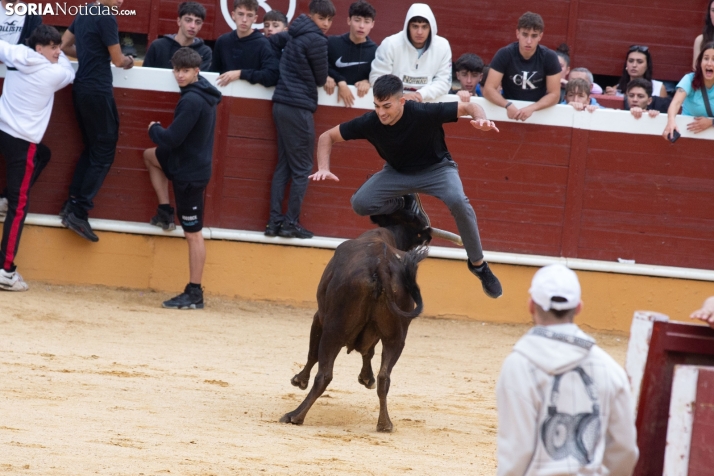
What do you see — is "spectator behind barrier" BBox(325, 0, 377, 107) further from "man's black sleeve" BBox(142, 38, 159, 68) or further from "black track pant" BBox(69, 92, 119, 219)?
"black track pant" BBox(69, 92, 119, 219)

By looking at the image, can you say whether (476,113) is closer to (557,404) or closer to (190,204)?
(557,404)

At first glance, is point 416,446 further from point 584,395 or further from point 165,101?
point 165,101

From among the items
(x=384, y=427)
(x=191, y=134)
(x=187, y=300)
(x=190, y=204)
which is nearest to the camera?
(x=384, y=427)

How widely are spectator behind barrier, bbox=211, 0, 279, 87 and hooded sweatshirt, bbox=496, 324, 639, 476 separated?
6758 millimetres

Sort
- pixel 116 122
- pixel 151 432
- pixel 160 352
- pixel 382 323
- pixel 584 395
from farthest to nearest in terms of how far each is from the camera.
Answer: pixel 116 122
pixel 160 352
pixel 382 323
pixel 151 432
pixel 584 395

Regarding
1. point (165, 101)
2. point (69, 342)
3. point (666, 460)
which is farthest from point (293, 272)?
point (666, 460)

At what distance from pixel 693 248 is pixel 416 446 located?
17.9ft

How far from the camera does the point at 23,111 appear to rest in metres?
8.75

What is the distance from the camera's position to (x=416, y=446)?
5.23 m

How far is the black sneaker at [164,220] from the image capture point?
939 cm

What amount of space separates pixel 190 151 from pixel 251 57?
115cm

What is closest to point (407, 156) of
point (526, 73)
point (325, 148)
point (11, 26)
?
point (325, 148)

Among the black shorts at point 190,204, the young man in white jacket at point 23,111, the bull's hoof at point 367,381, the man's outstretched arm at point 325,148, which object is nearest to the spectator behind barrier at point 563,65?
the black shorts at point 190,204

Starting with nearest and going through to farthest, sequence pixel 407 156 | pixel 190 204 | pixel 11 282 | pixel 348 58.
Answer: pixel 407 156, pixel 190 204, pixel 11 282, pixel 348 58
